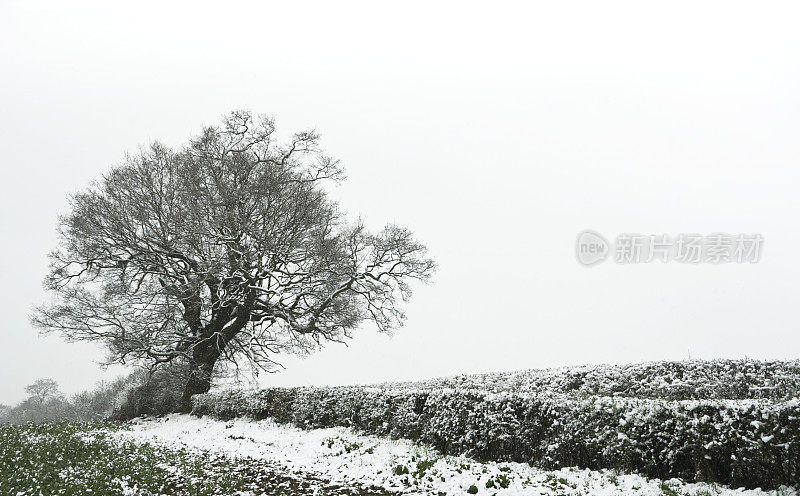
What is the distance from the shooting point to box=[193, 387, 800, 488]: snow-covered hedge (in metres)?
5.50

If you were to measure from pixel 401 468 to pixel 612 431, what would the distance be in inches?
135

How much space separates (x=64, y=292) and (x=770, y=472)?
21.9 meters

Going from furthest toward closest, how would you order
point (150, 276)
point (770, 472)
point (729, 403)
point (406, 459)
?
point (150, 276), point (406, 459), point (729, 403), point (770, 472)

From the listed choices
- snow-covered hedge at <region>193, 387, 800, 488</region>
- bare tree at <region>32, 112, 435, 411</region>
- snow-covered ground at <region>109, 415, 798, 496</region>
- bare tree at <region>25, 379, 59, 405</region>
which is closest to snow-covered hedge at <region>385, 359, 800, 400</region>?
snow-covered hedge at <region>193, 387, 800, 488</region>

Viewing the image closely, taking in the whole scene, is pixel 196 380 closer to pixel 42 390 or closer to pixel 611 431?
pixel 611 431

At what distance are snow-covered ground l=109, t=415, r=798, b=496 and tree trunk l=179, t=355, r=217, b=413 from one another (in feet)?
18.1

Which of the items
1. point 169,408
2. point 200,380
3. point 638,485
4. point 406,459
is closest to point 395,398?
point 406,459

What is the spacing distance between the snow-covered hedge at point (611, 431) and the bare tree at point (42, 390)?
79.5 meters

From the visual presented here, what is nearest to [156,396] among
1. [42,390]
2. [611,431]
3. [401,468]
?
[401,468]

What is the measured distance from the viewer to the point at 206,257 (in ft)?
61.4

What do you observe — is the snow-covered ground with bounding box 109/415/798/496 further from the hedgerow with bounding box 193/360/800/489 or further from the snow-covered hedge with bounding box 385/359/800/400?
the snow-covered hedge with bounding box 385/359/800/400

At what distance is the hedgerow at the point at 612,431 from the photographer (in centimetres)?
550

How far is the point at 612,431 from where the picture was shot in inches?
269

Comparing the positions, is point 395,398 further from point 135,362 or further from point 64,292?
point 64,292
